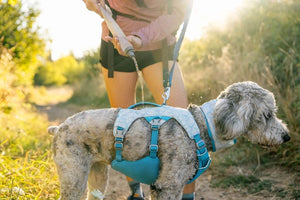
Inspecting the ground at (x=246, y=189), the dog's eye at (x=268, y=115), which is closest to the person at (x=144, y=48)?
the dog's eye at (x=268, y=115)

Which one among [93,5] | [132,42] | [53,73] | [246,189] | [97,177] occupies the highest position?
[93,5]

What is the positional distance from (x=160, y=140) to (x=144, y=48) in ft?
3.13

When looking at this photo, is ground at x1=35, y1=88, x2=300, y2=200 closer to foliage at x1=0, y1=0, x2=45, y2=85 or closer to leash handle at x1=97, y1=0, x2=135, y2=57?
leash handle at x1=97, y1=0, x2=135, y2=57

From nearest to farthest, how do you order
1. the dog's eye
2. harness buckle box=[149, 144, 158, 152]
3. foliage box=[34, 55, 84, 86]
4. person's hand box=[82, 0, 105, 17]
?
harness buckle box=[149, 144, 158, 152] → the dog's eye → person's hand box=[82, 0, 105, 17] → foliage box=[34, 55, 84, 86]

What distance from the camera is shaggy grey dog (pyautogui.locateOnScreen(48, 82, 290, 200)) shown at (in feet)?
8.09

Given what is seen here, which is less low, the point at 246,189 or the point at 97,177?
the point at 97,177

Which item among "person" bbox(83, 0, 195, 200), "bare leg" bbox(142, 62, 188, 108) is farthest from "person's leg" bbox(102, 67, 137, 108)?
"bare leg" bbox(142, 62, 188, 108)

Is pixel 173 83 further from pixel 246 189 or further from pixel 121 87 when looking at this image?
pixel 246 189

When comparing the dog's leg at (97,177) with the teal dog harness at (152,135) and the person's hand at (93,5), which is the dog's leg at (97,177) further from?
the person's hand at (93,5)

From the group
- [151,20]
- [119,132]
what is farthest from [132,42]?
[119,132]

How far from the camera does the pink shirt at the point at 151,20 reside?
9.32 feet

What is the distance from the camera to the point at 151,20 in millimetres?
3031

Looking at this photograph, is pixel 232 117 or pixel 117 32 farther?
pixel 117 32

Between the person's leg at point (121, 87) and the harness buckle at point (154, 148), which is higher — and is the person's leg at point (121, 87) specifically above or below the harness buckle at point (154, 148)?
above
